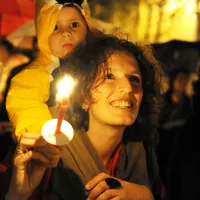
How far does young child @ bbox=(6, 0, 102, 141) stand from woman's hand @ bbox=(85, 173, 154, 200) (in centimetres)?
30

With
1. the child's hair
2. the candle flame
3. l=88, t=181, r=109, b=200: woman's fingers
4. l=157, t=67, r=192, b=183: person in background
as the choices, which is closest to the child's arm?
the candle flame

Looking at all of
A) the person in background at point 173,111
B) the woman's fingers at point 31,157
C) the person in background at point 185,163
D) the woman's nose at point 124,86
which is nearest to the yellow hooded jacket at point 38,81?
the woman's fingers at point 31,157

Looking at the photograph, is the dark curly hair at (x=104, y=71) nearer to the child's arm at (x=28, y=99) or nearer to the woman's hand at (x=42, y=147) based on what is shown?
the child's arm at (x=28, y=99)

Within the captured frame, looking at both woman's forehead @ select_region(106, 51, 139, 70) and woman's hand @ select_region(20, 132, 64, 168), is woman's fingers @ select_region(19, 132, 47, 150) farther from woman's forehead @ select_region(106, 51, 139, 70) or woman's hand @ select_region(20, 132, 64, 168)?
woman's forehead @ select_region(106, 51, 139, 70)

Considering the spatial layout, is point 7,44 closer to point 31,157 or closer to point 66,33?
point 66,33

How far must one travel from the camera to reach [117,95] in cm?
125

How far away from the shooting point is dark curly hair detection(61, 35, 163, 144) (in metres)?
1.27

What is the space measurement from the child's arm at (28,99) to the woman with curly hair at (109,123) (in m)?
0.11

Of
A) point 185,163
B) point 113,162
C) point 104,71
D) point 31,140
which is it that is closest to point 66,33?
point 104,71

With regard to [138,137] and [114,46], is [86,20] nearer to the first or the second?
[114,46]

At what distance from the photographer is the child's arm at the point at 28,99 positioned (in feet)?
3.80

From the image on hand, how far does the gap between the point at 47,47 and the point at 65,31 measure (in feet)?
0.31

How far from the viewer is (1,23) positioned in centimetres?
140

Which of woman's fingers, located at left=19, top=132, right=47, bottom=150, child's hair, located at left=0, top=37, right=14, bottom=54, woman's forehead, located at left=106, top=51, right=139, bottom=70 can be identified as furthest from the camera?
child's hair, located at left=0, top=37, right=14, bottom=54
